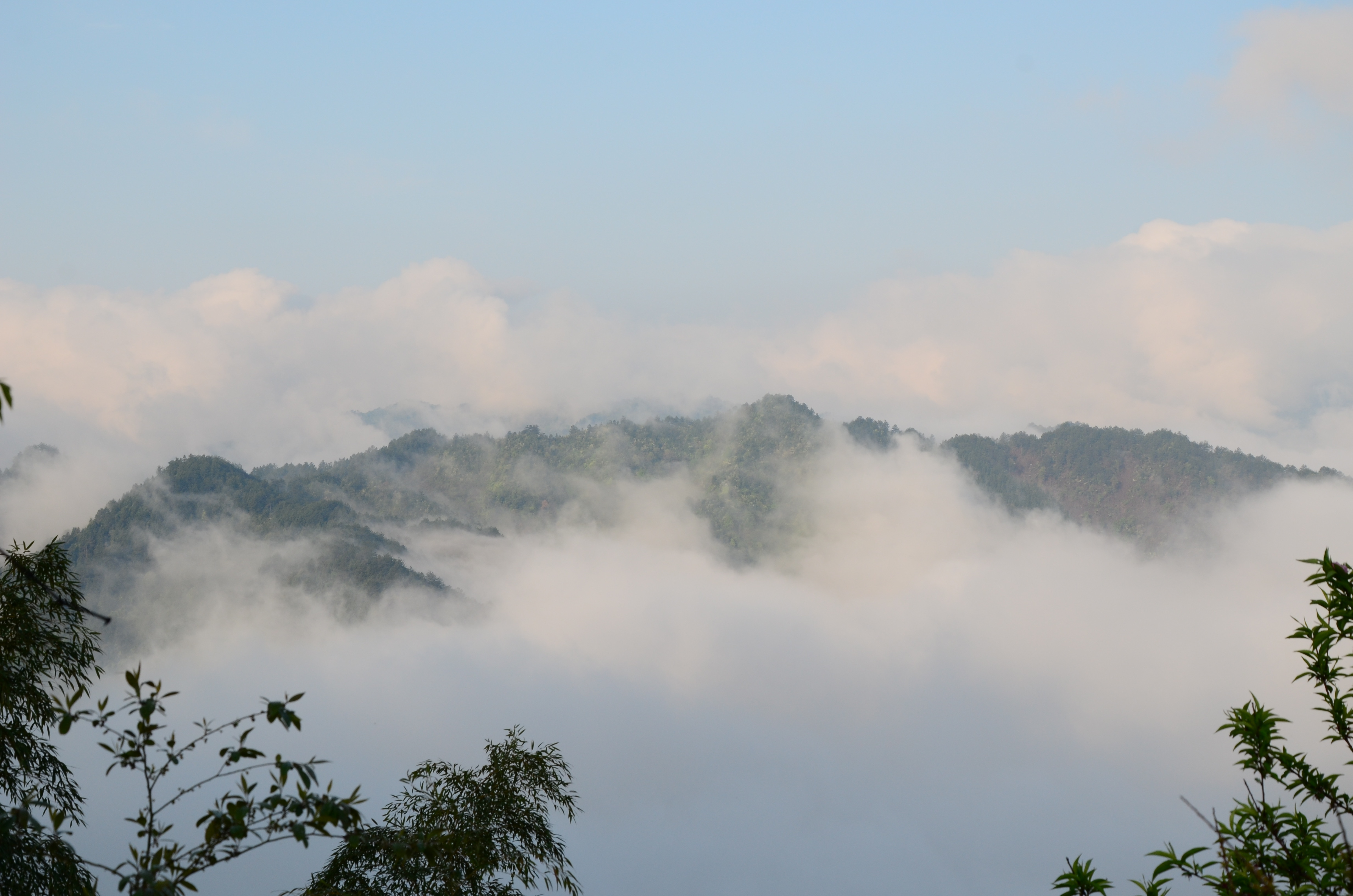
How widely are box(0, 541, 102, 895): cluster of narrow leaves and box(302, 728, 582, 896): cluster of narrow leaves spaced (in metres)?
3.28

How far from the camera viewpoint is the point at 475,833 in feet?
46.8

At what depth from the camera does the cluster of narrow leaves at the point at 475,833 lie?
13.4m

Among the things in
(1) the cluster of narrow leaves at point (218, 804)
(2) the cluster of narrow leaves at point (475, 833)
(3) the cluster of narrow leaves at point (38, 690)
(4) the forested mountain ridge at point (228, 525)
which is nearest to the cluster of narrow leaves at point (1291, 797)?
(1) the cluster of narrow leaves at point (218, 804)

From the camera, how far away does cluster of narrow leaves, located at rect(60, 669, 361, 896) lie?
4945 mm

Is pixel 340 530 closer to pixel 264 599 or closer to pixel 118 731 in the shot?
pixel 264 599

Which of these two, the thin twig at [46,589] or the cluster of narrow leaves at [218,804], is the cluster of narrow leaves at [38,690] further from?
the cluster of narrow leaves at [218,804]

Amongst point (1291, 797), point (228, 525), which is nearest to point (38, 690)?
point (1291, 797)

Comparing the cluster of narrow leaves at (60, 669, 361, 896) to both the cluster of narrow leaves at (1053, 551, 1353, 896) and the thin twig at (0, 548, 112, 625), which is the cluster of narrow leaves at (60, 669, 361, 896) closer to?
the thin twig at (0, 548, 112, 625)

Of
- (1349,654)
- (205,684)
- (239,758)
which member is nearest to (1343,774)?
(1349,654)

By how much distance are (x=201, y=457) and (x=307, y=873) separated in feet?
270

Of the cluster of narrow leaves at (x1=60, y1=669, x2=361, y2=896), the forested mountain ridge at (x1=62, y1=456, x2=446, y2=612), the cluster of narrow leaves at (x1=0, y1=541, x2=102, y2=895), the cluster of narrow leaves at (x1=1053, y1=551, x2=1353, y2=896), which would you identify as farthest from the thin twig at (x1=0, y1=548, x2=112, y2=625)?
the forested mountain ridge at (x1=62, y1=456, x2=446, y2=612)

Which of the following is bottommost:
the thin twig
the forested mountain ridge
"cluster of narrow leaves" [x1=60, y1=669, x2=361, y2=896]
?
"cluster of narrow leaves" [x1=60, y1=669, x2=361, y2=896]

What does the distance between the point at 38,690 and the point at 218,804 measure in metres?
6.95

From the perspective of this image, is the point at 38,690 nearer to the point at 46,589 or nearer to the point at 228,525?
the point at 46,589
